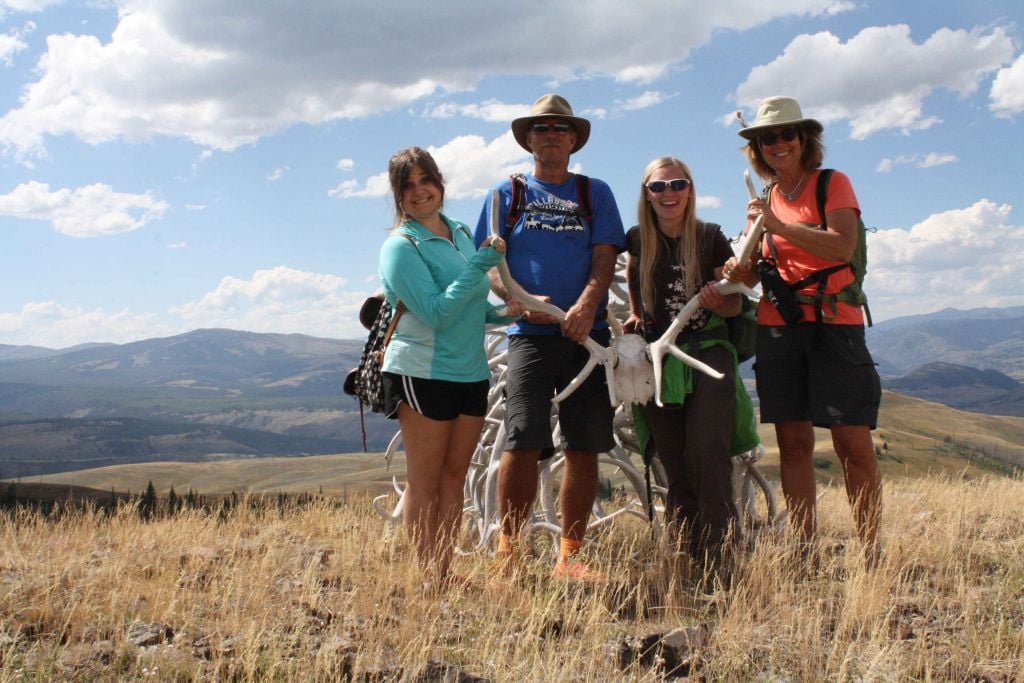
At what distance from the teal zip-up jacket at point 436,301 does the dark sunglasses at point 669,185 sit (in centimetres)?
116

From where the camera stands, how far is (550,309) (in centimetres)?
473

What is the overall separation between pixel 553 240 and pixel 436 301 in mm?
950

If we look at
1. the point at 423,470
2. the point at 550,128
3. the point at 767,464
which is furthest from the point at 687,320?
the point at 767,464

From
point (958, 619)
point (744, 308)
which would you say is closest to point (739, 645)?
point (958, 619)

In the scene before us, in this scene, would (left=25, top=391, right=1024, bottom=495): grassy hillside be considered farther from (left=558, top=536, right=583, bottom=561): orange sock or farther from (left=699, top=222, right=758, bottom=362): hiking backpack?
(left=558, top=536, right=583, bottom=561): orange sock

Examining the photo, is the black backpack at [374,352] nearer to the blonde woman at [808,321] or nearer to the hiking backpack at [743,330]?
the blonde woman at [808,321]

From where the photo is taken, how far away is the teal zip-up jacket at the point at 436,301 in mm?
4352

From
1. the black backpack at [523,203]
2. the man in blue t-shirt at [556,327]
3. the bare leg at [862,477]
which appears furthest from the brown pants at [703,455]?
the black backpack at [523,203]

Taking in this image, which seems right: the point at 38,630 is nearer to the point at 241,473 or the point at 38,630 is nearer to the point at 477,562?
the point at 477,562

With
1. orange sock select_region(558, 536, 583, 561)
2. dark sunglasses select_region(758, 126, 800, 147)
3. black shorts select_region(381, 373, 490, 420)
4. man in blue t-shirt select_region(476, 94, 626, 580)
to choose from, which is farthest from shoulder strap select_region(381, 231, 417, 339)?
dark sunglasses select_region(758, 126, 800, 147)

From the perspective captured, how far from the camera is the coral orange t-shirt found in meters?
4.84

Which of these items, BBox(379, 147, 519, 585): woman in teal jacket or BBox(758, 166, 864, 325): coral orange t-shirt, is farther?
BBox(758, 166, 864, 325): coral orange t-shirt

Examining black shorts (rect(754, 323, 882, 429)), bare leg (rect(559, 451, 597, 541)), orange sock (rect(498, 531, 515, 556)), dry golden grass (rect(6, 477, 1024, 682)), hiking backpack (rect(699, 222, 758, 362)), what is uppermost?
hiking backpack (rect(699, 222, 758, 362))

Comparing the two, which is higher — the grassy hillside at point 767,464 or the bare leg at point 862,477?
the bare leg at point 862,477
